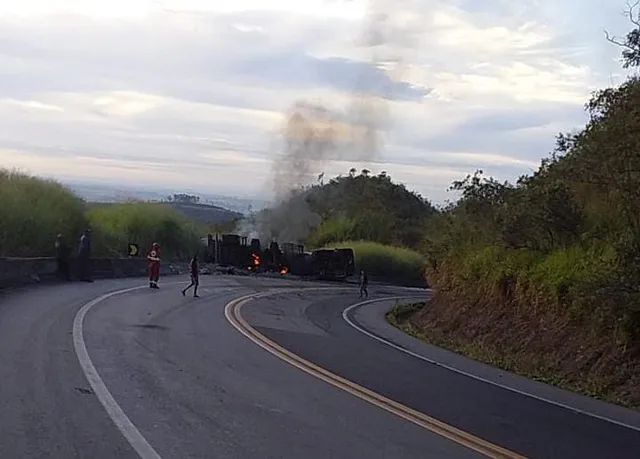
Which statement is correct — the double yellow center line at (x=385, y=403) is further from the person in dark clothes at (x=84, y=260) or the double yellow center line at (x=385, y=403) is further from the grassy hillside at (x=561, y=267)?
the person in dark clothes at (x=84, y=260)

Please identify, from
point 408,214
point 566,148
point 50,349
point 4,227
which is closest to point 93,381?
point 50,349

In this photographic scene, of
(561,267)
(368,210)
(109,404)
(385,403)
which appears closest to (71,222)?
(561,267)

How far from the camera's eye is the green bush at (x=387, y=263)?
71.0 m

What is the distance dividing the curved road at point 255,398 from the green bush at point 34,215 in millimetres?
16201

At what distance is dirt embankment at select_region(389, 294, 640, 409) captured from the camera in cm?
1758

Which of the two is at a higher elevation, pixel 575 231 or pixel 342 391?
pixel 575 231

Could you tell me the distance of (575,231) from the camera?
23.4 metres

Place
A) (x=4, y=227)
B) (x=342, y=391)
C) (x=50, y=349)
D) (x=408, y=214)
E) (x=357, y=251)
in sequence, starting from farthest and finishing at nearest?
(x=408, y=214) < (x=357, y=251) < (x=4, y=227) < (x=50, y=349) < (x=342, y=391)

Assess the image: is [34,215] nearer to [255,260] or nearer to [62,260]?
[62,260]

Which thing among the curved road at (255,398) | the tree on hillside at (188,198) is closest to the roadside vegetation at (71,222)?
the curved road at (255,398)

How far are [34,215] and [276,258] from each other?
60.4 feet

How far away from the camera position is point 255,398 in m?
12.6

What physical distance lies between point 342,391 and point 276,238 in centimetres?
5269

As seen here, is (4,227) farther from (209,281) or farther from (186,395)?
(186,395)
